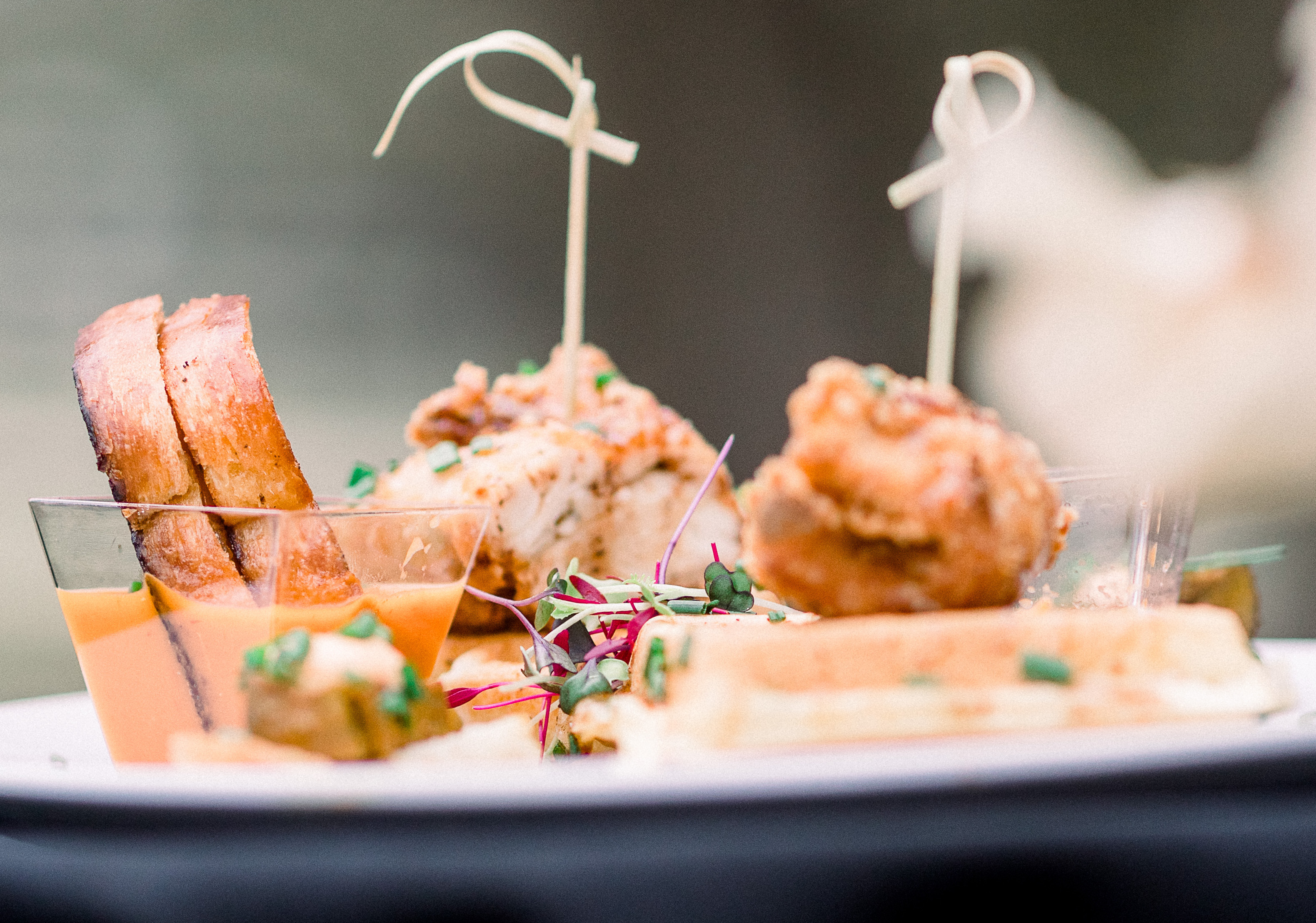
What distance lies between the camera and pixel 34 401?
322 cm

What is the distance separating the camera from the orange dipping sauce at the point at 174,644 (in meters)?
1.15

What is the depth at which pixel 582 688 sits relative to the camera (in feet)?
4.18

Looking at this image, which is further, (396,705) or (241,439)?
(241,439)

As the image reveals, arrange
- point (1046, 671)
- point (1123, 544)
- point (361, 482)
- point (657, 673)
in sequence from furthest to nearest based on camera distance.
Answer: point (361, 482), point (1123, 544), point (657, 673), point (1046, 671)

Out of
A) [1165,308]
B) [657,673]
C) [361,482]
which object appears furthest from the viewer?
Answer: [361,482]

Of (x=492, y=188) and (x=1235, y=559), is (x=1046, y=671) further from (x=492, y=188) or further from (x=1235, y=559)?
(x=492, y=188)

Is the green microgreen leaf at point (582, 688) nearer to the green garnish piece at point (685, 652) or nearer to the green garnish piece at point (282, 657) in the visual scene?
the green garnish piece at point (685, 652)

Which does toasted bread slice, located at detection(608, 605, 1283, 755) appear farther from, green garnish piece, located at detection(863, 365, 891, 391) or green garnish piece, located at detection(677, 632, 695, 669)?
green garnish piece, located at detection(863, 365, 891, 391)

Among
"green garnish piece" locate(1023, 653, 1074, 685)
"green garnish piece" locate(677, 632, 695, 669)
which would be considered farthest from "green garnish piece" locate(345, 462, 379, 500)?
"green garnish piece" locate(1023, 653, 1074, 685)

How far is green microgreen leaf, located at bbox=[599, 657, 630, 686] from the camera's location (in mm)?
1305

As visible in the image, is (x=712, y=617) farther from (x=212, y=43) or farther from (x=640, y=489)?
(x=212, y=43)

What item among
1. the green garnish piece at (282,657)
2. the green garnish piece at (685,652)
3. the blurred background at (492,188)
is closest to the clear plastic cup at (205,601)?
the green garnish piece at (282,657)

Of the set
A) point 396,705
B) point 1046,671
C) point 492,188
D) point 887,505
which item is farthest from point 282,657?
point 492,188

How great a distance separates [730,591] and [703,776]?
2.50 feet
